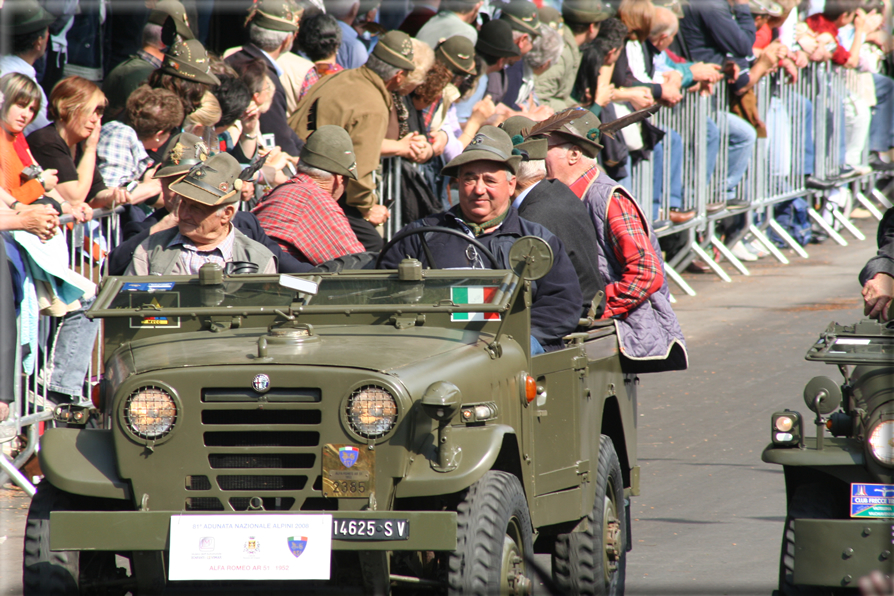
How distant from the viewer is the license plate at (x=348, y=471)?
4359 mm

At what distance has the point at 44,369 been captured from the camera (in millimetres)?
7809

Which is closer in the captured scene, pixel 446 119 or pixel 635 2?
pixel 446 119

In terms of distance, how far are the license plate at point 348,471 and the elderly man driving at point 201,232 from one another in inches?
76.3

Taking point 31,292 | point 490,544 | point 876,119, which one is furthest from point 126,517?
point 876,119

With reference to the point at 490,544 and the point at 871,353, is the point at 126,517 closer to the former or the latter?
the point at 490,544

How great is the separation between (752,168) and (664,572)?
11.3 meters

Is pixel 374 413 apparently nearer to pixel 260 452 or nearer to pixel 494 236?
pixel 260 452

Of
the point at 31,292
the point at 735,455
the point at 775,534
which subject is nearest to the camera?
the point at 775,534

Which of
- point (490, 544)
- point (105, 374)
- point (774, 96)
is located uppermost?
point (774, 96)

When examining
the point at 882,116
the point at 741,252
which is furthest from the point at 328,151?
the point at 882,116

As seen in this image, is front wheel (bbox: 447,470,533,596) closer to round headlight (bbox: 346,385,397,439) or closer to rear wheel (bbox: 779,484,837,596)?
round headlight (bbox: 346,385,397,439)

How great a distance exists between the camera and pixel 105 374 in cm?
500

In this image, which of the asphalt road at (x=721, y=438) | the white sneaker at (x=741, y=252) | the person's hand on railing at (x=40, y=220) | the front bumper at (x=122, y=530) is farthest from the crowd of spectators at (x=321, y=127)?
the front bumper at (x=122, y=530)

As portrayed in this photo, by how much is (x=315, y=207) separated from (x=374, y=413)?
3.06 m
